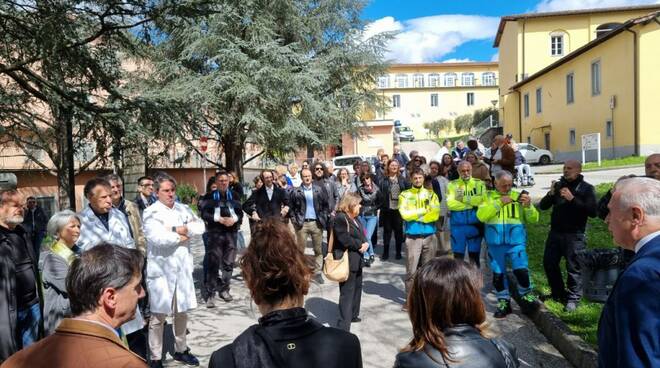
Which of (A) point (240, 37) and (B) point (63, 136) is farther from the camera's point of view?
(A) point (240, 37)

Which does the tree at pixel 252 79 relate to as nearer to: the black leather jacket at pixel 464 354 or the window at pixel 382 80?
the window at pixel 382 80

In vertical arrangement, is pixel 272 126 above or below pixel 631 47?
below

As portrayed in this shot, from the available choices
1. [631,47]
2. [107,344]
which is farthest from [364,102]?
[107,344]

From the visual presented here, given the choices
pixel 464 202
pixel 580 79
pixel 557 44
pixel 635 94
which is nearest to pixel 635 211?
pixel 464 202

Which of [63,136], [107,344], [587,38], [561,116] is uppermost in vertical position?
[587,38]

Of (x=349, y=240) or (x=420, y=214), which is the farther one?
(x=420, y=214)

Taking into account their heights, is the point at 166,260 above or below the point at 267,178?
below

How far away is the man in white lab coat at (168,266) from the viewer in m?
4.47

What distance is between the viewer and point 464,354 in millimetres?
1911

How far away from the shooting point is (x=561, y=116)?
1292 inches

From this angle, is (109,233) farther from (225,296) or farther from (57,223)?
(225,296)

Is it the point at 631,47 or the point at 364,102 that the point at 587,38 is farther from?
the point at 364,102

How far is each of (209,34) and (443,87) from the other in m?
56.0

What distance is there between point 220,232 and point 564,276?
516cm
